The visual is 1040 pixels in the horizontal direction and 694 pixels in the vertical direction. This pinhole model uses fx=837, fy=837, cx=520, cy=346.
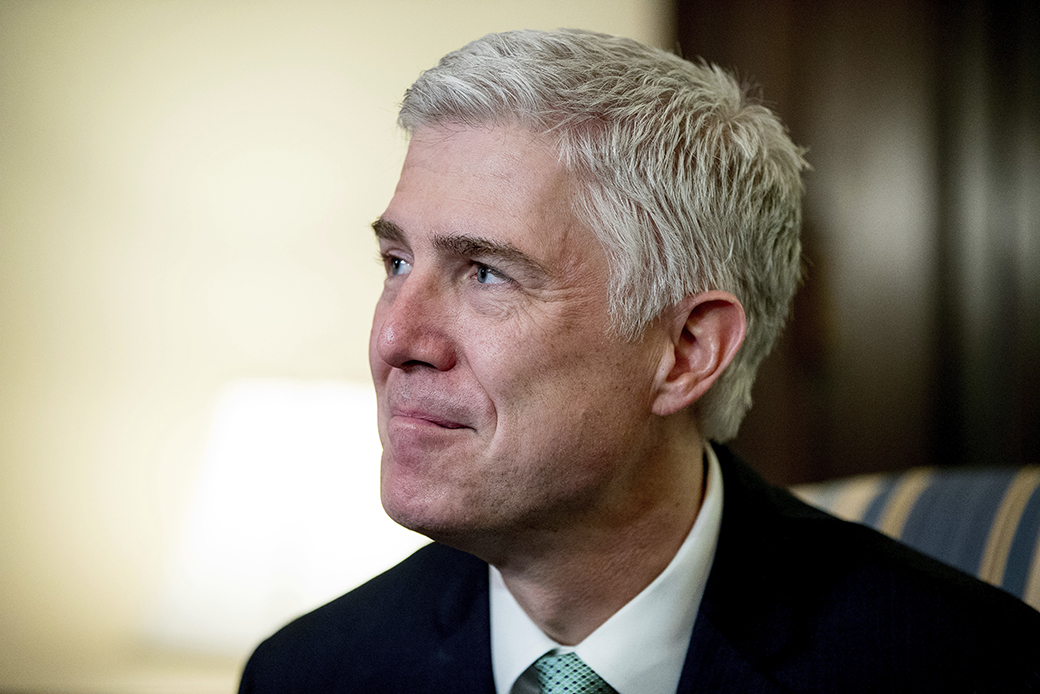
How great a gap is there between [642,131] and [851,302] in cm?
145

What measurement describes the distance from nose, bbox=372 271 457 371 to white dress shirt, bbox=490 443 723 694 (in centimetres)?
41

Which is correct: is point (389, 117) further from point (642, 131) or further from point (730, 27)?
point (642, 131)

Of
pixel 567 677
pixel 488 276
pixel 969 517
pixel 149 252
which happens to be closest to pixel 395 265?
pixel 488 276

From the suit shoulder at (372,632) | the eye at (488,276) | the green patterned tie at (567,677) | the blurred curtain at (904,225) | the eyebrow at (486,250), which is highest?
the blurred curtain at (904,225)

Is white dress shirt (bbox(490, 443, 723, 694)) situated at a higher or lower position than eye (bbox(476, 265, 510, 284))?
lower

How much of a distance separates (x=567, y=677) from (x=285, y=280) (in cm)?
143

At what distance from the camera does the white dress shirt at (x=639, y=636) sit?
1123 millimetres

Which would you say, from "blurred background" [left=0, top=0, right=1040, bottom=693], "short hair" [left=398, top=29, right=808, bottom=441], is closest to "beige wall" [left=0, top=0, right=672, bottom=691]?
"blurred background" [left=0, top=0, right=1040, bottom=693]

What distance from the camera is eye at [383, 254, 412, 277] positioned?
118 cm

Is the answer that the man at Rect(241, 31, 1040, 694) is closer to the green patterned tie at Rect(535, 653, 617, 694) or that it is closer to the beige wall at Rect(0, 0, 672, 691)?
the green patterned tie at Rect(535, 653, 617, 694)

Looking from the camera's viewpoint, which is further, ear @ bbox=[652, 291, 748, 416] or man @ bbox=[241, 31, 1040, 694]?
ear @ bbox=[652, 291, 748, 416]

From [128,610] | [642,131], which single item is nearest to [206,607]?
[128,610]

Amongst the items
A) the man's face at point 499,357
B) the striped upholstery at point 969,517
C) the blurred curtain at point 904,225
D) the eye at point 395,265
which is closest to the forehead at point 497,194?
the man's face at point 499,357

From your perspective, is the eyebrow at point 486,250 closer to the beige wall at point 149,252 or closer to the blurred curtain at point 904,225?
the beige wall at point 149,252
